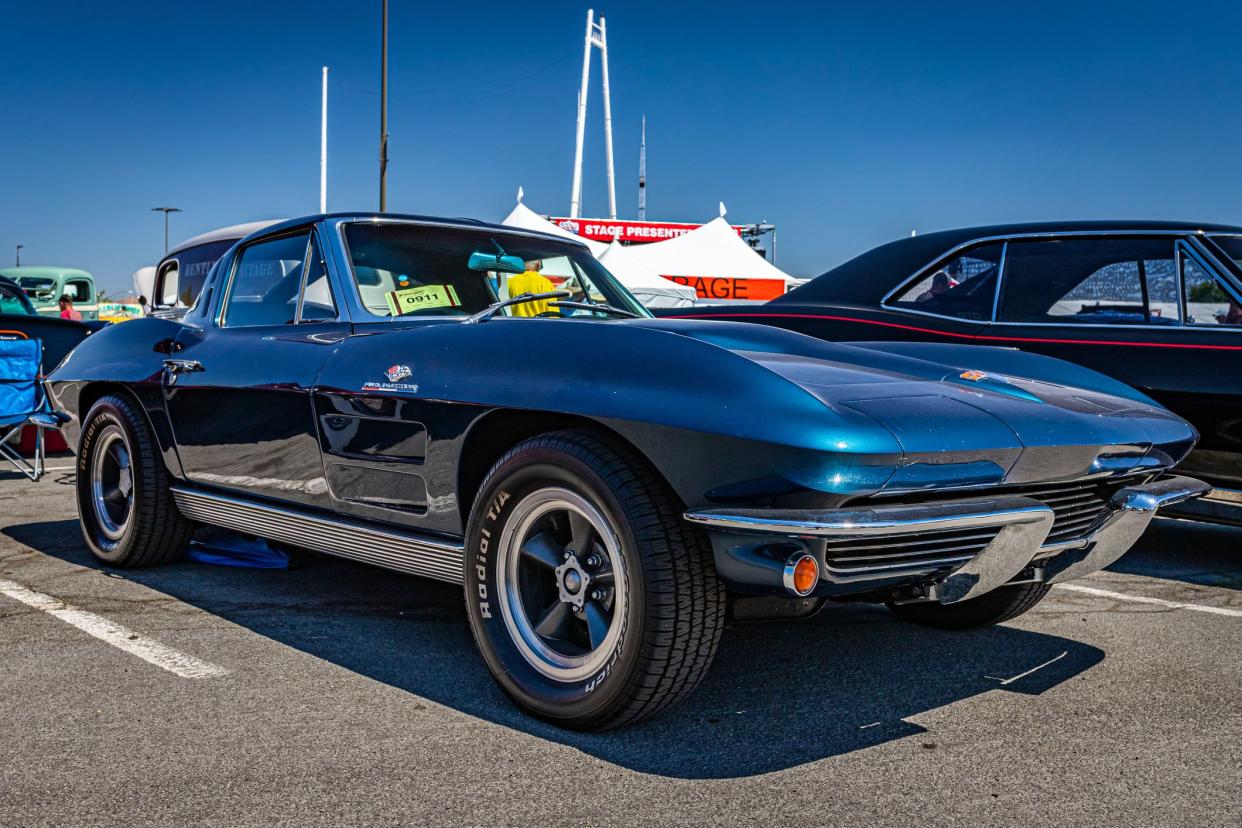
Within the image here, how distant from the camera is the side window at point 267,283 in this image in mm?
3807

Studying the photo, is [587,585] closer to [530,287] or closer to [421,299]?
[421,299]

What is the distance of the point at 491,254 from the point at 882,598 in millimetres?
1889

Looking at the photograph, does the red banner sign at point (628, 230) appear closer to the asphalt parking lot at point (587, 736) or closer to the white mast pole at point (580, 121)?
the white mast pole at point (580, 121)

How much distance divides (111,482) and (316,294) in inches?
58.7

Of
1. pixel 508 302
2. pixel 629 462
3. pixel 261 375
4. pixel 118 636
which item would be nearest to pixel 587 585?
pixel 629 462

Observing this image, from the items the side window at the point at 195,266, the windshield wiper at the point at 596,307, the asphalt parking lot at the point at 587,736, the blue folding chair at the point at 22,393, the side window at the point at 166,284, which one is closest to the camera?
the asphalt parking lot at the point at 587,736

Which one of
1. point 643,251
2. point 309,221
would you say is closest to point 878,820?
point 309,221

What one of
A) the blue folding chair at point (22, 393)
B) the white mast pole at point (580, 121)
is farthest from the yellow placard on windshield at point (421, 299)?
the white mast pole at point (580, 121)

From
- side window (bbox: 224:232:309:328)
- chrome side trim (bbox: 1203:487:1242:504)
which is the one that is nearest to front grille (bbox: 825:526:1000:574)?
side window (bbox: 224:232:309:328)

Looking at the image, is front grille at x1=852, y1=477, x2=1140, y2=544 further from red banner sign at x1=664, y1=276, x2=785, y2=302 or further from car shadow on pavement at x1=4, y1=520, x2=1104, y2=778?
red banner sign at x1=664, y1=276, x2=785, y2=302

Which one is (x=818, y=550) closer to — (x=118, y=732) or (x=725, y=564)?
(x=725, y=564)

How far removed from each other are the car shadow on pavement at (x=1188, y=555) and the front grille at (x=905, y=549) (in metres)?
2.50

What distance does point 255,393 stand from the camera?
3.52 m

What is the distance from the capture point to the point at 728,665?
3.09 metres
